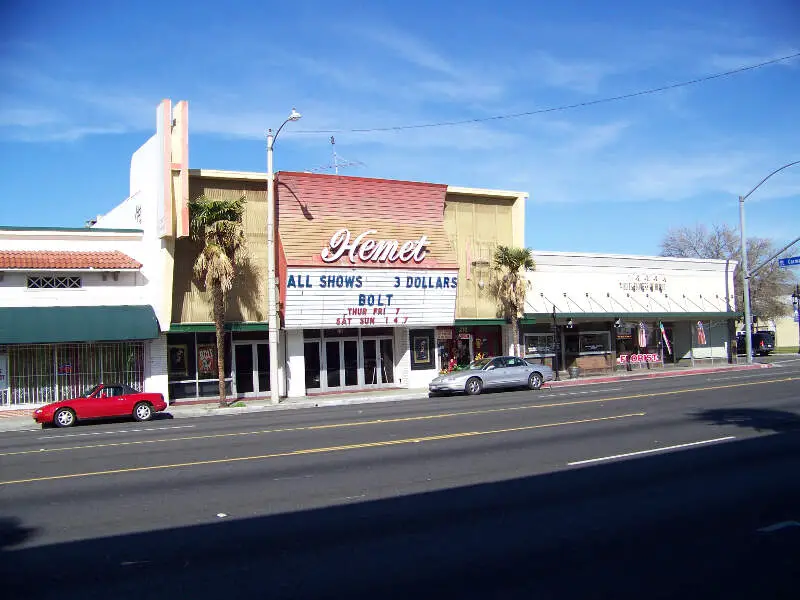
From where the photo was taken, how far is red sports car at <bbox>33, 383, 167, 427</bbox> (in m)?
22.2

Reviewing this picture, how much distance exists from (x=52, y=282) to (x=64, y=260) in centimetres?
92

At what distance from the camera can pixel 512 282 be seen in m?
33.8

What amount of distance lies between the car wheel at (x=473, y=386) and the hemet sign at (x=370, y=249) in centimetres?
657

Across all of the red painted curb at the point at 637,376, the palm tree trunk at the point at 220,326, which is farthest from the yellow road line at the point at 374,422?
the palm tree trunk at the point at 220,326

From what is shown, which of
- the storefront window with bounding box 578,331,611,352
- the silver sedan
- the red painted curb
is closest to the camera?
the silver sedan

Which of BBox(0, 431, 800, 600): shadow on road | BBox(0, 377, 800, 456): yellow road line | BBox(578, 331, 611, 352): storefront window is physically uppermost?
BBox(578, 331, 611, 352): storefront window

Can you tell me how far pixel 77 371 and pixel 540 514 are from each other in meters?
22.4

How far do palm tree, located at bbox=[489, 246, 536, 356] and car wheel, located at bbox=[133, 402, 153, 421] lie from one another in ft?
55.5

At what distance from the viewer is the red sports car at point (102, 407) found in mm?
22188

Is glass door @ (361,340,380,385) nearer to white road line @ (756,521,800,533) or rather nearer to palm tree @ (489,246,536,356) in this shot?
palm tree @ (489,246,536,356)

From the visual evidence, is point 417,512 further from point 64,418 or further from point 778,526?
point 64,418

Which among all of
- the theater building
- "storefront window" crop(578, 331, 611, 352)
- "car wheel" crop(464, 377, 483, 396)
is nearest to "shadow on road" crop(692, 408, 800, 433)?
"car wheel" crop(464, 377, 483, 396)

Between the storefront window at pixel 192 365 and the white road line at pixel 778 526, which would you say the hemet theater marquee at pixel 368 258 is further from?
the white road line at pixel 778 526

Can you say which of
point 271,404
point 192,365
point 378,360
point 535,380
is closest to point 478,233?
point 378,360
